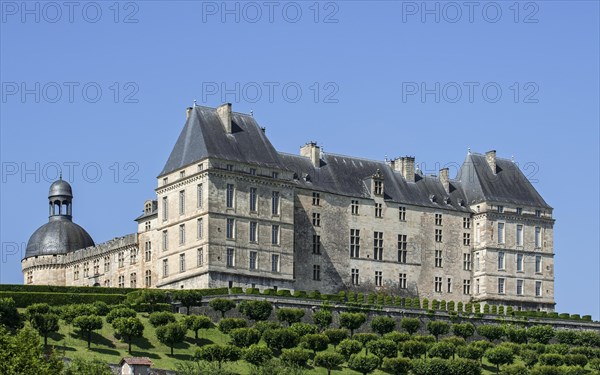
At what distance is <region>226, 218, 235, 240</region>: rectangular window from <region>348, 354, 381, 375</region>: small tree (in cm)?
1364

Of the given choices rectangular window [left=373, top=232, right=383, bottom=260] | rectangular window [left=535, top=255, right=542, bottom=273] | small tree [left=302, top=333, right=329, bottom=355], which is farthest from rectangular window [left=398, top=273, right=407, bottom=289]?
small tree [left=302, top=333, right=329, bottom=355]

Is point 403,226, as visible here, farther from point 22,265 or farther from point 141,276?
point 22,265

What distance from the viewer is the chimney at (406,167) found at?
126525mm

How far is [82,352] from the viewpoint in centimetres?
9531

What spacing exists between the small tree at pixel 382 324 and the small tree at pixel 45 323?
2357 centimetres

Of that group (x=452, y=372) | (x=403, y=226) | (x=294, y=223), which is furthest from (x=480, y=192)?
(x=452, y=372)

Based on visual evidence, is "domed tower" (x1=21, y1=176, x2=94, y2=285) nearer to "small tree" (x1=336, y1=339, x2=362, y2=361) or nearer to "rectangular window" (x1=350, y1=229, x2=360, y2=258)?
"rectangular window" (x1=350, y1=229, x2=360, y2=258)

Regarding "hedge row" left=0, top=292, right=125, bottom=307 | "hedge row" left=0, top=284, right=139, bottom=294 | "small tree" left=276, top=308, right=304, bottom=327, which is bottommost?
"small tree" left=276, top=308, right=304, bottom=327

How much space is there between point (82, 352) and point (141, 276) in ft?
88.1

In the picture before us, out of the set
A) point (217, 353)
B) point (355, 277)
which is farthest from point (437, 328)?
point (217, 353)

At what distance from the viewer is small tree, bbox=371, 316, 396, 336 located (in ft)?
364

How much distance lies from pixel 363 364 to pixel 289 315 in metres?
7.84

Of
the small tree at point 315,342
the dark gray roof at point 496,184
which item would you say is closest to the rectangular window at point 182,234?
the small tree at point 315,342

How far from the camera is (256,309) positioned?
106438mm
